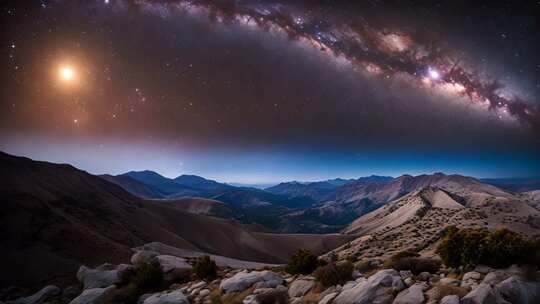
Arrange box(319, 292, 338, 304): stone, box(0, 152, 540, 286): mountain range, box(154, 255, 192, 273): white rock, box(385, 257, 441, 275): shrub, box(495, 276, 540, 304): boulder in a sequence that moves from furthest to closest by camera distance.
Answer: box(0, 152, 540, 286): mountain range → box(154, 255, 192, 273): white rock → box(385, 257, 441, 275): shrub → box(319, 292, 338, 304): stone → box(495, 276, 540, 304): boulder

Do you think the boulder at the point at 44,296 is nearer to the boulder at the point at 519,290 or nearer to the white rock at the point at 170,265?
the white rock at the point at 170,265

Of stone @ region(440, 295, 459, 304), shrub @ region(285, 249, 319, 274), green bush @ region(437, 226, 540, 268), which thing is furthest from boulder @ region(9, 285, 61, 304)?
green bush @ region(437, 226, 540, 268)

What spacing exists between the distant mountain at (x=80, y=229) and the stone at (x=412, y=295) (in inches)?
1275

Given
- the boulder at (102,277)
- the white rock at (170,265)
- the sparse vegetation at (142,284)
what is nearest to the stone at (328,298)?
the sparse vegetation at (142,284)

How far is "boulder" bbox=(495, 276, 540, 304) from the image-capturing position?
30.0ft

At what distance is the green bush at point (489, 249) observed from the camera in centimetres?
1106

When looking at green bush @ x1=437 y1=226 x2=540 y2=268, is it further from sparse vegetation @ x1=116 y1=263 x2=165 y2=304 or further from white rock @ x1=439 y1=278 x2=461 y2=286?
sparse vegetation @ x1=116 y1=263 x2=165 y2=304

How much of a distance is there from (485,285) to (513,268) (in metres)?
2.32

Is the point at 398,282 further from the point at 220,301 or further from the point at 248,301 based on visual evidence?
the point at 220,301

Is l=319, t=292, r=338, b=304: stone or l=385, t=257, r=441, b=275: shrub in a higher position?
l=385, t=257, r=441, b=275: shrub

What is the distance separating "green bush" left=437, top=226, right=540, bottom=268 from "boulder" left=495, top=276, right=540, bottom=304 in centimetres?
150

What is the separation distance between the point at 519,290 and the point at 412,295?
327 cm

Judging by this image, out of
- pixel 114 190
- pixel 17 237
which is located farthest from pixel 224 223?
pixel 17 237

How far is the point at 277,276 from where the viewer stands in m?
16.0
